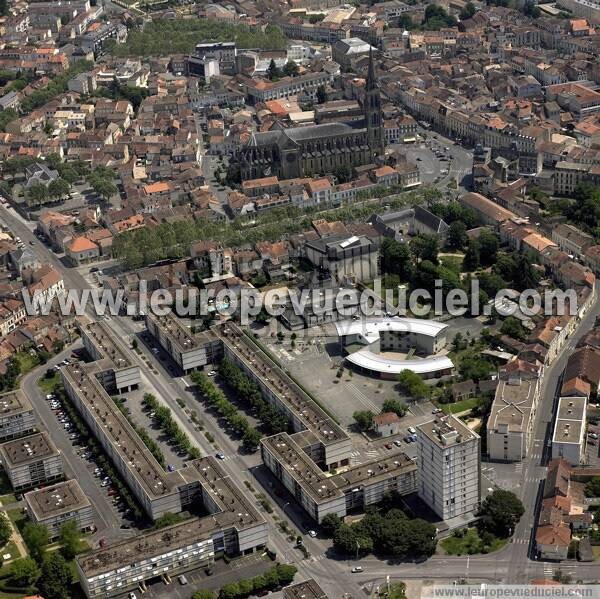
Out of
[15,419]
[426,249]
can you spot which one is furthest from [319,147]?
[15,419]

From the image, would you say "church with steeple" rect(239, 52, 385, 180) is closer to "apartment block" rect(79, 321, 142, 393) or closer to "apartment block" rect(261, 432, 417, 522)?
"apartment block" rect(79, 321, 142, 393)

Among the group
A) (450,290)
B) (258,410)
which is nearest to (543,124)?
(450,290)

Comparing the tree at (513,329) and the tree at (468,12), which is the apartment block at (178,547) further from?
the tree at (468,12)

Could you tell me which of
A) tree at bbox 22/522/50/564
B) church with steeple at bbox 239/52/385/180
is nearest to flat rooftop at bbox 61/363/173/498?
tree at bbox 22/522/50/564

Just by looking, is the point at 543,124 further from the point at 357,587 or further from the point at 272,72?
the point at 357,587

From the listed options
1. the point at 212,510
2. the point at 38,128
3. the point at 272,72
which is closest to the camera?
the point at 212,510

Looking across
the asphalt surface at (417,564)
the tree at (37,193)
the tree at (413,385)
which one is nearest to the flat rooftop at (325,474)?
the asphalt surface at (417,564)
